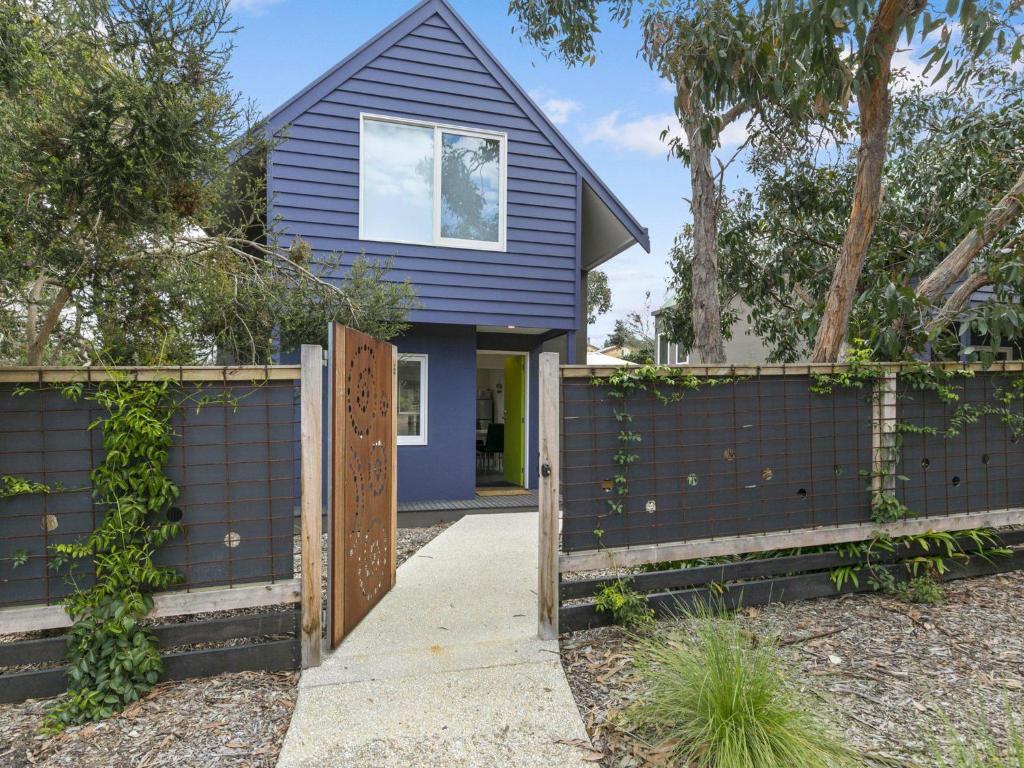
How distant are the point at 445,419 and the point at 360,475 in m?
4.01

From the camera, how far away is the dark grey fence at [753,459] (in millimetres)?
3664

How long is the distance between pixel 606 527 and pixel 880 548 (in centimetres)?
212

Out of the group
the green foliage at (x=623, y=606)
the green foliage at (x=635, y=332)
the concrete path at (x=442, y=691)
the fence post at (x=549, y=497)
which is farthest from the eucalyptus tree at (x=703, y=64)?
the green foliage at (x=635, y=332)

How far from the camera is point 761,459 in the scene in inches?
157

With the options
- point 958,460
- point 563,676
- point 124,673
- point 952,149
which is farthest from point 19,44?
point 952,149

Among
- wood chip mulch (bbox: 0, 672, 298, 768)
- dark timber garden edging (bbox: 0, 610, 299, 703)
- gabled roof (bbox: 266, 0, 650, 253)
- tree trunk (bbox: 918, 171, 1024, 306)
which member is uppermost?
gabled roof (bbox: 266, 0, 650, 253)

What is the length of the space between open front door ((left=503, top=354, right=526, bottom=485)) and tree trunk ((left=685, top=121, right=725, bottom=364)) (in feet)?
12.8

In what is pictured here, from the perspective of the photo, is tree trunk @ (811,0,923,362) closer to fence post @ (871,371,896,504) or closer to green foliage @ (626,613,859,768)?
fence post @ (871,371,896,504)

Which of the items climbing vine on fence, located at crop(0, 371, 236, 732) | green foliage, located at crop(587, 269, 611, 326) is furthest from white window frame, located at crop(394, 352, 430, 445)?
green foliage, located at crop(587, 269, 611, 326)

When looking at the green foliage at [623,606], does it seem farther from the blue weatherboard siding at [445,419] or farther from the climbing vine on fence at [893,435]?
the blue weatherboard siding at [445,419]

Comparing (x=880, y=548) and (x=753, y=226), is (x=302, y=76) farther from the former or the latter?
(x=880, y=548)

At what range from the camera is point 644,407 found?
377 centimetres

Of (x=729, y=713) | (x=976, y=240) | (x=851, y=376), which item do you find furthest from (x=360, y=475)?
(x=976, y=240)

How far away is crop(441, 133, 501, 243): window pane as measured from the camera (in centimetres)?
725
